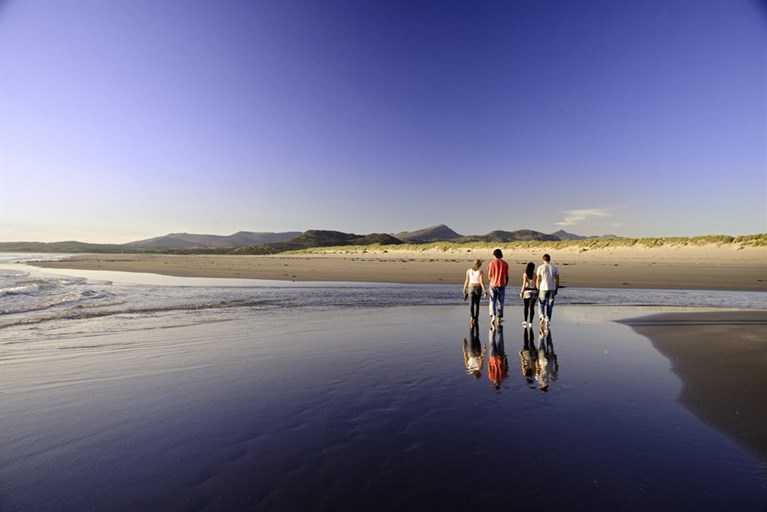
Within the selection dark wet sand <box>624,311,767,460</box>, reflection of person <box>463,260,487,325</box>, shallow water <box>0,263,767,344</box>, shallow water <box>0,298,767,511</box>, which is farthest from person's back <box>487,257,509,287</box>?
shallow water <box>0,263,767,344</box>

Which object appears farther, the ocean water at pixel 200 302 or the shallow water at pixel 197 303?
the ocean water at pixel 200 302

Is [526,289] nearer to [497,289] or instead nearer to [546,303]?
[546,303]

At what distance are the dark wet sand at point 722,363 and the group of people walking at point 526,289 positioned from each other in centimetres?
265

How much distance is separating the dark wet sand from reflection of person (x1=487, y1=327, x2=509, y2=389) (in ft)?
9.04

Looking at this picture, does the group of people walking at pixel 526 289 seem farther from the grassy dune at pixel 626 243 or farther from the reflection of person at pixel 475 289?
the grassy dune at pixel 626 243

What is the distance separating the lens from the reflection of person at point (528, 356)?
24.7 ft

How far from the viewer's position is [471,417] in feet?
17.9

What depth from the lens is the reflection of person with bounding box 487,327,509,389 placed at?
7340 mm

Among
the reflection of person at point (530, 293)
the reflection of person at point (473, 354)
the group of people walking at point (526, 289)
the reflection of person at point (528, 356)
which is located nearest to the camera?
the reflection of person at point (528, 356)

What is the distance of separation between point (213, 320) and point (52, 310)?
671 cm

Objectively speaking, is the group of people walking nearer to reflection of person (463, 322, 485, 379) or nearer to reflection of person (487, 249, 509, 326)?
reflection of person (487, 249, 509, 326)

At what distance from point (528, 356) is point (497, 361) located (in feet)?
2.91

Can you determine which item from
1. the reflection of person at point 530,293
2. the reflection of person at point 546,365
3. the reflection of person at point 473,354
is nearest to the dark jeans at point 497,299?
the reflection of person at point 530,293

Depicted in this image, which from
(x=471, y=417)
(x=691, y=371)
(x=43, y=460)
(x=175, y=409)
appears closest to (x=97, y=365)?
(x=175, y=409)
